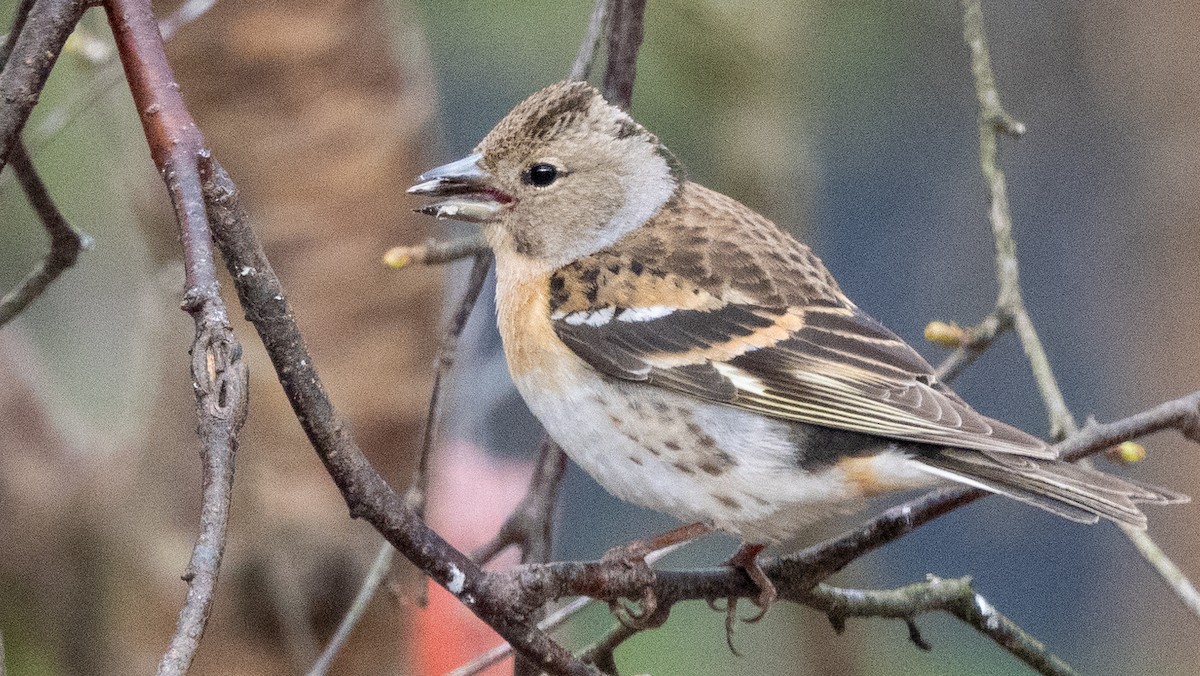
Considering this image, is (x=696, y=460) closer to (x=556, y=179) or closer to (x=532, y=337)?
(x=532, y=337)

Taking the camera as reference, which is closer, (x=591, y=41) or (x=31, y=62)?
(x=31, y=62)

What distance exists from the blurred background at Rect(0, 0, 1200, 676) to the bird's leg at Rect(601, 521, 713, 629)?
78 centimetres

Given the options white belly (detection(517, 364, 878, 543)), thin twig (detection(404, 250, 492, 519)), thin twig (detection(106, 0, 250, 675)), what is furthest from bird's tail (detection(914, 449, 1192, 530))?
thin twig (detection(106, 0, 250, 675))

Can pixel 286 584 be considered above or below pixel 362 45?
below

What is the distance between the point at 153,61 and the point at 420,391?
1881mm

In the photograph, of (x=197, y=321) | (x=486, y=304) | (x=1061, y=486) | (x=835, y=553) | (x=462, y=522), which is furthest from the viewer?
(x=486, y=304)

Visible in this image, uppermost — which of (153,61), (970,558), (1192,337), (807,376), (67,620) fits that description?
(153,61)

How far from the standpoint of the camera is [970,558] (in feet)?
17.7

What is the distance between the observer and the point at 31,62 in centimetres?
129

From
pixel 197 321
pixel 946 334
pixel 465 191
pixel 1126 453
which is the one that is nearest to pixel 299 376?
pixel 197 321

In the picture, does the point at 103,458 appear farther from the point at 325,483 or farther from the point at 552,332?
the point at 552,332

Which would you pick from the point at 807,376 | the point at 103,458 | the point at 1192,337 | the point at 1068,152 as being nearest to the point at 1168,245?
the point at 1192,337

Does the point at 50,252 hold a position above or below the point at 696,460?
above

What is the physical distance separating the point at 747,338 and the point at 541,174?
498 mm
